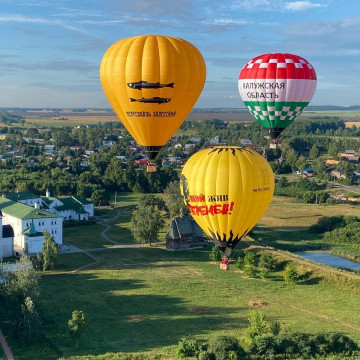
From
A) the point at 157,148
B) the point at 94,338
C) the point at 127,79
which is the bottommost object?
the point at 94,338

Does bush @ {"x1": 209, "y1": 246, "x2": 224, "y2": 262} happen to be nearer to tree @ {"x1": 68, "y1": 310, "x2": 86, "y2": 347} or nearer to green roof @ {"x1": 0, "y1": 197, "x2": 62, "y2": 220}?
green roof @ {"x1": 0, "y1": 197, "x2": 62, "y2": 220}

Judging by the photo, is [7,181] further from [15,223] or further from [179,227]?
[179,227]

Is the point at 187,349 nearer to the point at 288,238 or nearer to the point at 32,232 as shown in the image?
the point at 32,232

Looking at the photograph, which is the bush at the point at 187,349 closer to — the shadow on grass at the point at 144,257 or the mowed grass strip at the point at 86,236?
the shadow on grass at the point at 144,257

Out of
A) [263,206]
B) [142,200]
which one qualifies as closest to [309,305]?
[263,206]

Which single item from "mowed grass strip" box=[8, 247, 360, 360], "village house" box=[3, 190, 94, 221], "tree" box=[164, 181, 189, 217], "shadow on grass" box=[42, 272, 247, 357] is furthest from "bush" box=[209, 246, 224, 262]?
"village house" box=[3, 190, 94, 221]

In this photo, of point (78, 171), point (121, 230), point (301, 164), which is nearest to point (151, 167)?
point (121, 230)
